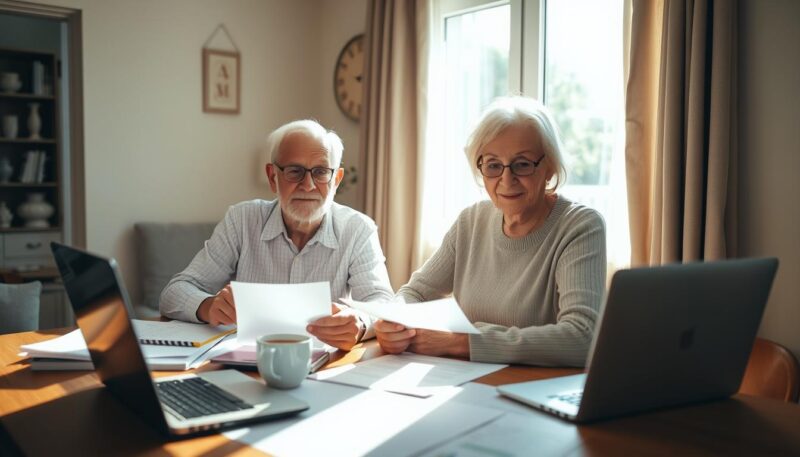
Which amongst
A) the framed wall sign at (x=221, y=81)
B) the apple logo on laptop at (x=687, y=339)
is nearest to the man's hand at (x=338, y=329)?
the apple logo on laptop at (x=687, y=339)

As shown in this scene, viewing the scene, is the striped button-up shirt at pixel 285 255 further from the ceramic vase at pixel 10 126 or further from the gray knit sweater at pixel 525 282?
the ceramic vase at pixel 10 126

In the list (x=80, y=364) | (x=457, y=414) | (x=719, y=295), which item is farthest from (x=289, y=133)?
(x=719, y=295)

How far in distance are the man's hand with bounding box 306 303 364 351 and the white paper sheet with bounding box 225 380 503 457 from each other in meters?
0.28

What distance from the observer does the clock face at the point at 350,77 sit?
4.03 metres

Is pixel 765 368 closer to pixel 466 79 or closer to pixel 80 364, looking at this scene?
pixel 80 364

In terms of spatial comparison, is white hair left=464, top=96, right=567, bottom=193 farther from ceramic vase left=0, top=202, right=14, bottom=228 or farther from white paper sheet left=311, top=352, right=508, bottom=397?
ceramic vase left=0, top=202, right=14, bottom=228

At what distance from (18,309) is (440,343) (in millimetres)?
1500

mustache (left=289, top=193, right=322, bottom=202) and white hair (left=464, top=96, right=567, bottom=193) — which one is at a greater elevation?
white hair (left=464, top=96, right=567, bottom=193)

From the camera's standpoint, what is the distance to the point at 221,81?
4.02m

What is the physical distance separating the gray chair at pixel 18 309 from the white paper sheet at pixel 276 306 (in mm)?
1191

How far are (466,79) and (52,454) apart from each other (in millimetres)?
2895

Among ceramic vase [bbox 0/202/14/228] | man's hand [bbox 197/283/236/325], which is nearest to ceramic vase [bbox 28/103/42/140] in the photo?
ceramic vase [bbox 0/202/14/228]

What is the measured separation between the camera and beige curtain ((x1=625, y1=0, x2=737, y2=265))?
2.18 m

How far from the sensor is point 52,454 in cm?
88
